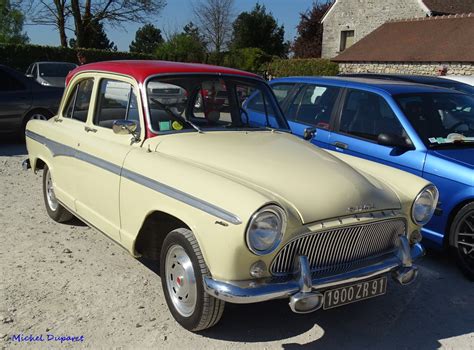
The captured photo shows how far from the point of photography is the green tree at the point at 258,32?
44.2m

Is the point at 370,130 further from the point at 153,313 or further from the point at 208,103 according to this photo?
the point at 153,313

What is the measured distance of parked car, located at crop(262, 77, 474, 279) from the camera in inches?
176

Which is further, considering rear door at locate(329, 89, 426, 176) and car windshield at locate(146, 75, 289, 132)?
rear door at locate(329, 89, 426, 176)

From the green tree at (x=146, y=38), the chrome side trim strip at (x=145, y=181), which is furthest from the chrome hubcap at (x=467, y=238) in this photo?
the green tree at (x=146, y=38)

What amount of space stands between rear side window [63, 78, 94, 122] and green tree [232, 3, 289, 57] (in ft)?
132

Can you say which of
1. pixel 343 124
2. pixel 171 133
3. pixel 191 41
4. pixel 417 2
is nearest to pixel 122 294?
pixel 171 133

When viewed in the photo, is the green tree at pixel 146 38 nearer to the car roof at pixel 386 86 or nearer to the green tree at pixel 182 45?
the green tree at pixel 182 45

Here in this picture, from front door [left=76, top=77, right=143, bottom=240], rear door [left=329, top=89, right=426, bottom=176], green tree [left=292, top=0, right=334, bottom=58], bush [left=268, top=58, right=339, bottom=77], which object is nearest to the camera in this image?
front door [left=76, top=77, right=143, bottom=240]

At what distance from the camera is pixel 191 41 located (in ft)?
145

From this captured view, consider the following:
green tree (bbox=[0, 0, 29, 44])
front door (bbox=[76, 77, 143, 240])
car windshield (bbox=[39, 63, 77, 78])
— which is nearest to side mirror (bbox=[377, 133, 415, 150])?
front door (bbox=[76, 77, 143, 240])

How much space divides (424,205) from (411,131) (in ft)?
5.27

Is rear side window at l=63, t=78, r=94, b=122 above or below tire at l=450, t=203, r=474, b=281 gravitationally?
above

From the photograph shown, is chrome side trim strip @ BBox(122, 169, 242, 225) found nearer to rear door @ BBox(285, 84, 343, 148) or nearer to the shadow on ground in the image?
rear door @ BBox(285, 84, 343, 148)

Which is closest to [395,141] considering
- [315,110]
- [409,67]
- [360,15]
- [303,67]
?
[315,110]
